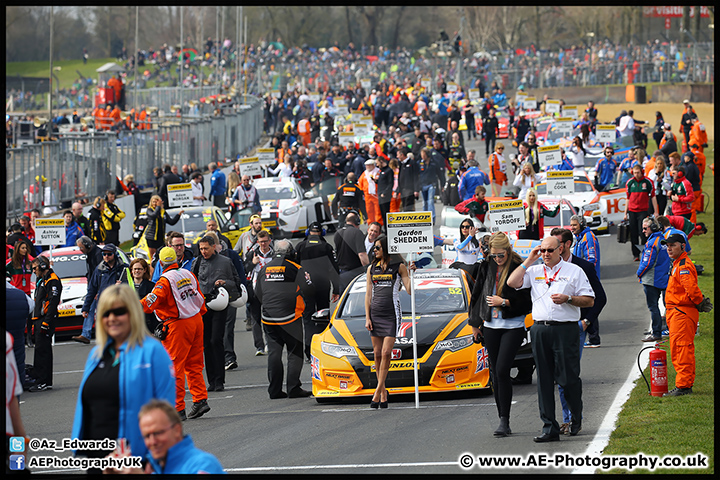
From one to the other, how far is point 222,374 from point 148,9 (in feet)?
322

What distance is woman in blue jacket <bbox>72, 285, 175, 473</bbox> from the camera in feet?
20.0

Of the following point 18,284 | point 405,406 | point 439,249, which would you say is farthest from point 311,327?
point 439,249

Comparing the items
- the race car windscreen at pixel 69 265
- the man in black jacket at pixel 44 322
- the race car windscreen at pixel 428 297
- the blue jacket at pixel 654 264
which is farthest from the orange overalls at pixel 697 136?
the man in black jacket at pixel 44 322

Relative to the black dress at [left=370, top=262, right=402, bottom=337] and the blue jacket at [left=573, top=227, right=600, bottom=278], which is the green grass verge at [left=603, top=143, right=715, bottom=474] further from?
the black dress at [left=370, top=262, right=402, bottom=337]

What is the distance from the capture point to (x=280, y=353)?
493 inches

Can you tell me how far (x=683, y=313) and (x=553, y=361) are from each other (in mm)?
2570

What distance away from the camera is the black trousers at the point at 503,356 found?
969 centimetres

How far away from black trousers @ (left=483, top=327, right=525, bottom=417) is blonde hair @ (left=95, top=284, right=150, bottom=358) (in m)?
4.38

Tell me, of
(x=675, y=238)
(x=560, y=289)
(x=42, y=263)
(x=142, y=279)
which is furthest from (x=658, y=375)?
(x=42, y=263)

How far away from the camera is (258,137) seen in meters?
55.5

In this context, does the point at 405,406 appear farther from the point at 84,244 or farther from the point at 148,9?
the point at 148,9

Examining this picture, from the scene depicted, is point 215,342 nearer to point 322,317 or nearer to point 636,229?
point 322,317

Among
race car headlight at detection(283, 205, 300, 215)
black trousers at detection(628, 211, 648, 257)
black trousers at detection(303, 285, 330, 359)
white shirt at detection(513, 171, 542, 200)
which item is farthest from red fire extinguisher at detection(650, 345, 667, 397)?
race car headlight at detection(283, 205, 300, 215)

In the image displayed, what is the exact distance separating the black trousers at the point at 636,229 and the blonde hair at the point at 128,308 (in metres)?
15.4
